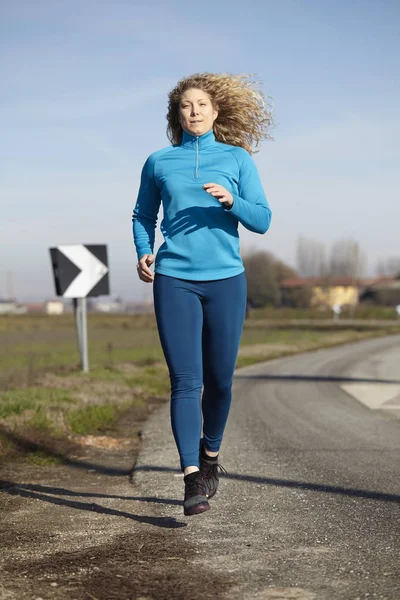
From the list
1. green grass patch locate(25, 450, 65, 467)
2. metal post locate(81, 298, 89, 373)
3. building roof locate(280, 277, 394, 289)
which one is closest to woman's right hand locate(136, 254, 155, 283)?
green grass patch locate(25, 450, 65, 467)

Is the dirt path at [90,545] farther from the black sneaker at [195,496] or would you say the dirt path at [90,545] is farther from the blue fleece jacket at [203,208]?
the blue fleece jacket at [203,208]

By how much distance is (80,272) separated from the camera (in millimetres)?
13641

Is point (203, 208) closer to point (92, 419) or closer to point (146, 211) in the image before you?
point (146, 211)

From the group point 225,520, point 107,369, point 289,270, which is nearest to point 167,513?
point 225,520

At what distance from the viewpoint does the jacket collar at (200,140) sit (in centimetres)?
449

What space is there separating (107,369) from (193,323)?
517 inches

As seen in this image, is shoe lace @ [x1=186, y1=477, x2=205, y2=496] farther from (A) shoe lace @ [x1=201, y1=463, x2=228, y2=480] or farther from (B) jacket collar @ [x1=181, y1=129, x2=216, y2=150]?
(B) jacket collar @ [x1=181, y1=129, x2=216, y2=150]

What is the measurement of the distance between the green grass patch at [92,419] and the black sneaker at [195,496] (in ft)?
14.8

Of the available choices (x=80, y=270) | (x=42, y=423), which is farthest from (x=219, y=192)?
(x=80, y=270)

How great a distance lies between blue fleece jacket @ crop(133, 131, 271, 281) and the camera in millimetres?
4301

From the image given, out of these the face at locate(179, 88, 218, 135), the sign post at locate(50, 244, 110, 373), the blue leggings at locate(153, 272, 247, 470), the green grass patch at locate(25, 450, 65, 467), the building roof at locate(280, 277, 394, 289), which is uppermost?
the face at locate(179, 88, 218, 135)

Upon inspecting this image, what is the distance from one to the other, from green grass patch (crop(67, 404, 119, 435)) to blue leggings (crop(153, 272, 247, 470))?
4442 millimetres

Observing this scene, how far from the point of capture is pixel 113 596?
3.08 meters

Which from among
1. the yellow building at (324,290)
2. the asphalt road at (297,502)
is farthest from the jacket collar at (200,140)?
the yellow building at (324,290)
